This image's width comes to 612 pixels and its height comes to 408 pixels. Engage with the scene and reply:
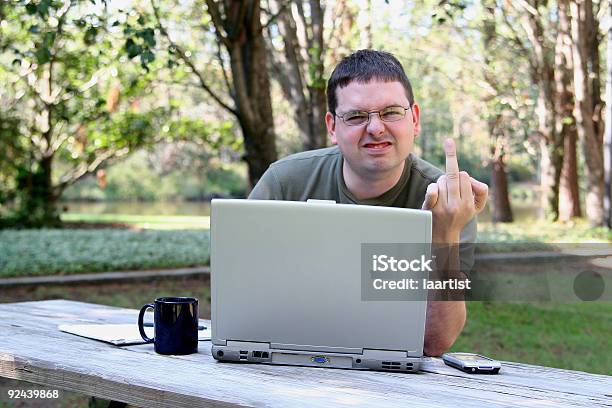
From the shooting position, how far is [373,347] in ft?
6.77

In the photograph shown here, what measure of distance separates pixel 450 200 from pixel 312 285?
526 millimetres

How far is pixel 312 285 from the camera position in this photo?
201 cm

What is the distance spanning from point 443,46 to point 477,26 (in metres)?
3.75

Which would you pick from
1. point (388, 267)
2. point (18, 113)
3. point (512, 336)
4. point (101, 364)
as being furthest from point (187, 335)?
point (18, 113)

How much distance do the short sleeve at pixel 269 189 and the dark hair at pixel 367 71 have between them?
0.46 metres

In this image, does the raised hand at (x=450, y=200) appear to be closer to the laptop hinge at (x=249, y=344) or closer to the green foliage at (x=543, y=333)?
the laptop hinge at (x=249, y=344)

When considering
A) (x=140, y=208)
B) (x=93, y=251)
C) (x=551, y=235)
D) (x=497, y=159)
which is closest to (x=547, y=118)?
(x=497, y=159)

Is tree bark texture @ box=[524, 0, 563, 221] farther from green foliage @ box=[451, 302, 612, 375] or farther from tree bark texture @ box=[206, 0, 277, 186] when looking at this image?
tree bark texture @ box=[206, 0, 277, 186]

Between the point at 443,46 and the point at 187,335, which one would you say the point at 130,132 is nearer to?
the point at 443,46

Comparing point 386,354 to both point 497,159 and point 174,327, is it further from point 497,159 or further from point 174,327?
point 497,159

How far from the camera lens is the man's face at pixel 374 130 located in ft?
8.32

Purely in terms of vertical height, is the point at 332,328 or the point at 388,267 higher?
the point at 388,267

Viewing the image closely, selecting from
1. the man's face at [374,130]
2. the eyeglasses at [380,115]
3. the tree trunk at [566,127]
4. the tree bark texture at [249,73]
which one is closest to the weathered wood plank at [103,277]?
the tree bark texture at [249,73]

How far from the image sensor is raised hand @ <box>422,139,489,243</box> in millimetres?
2311
